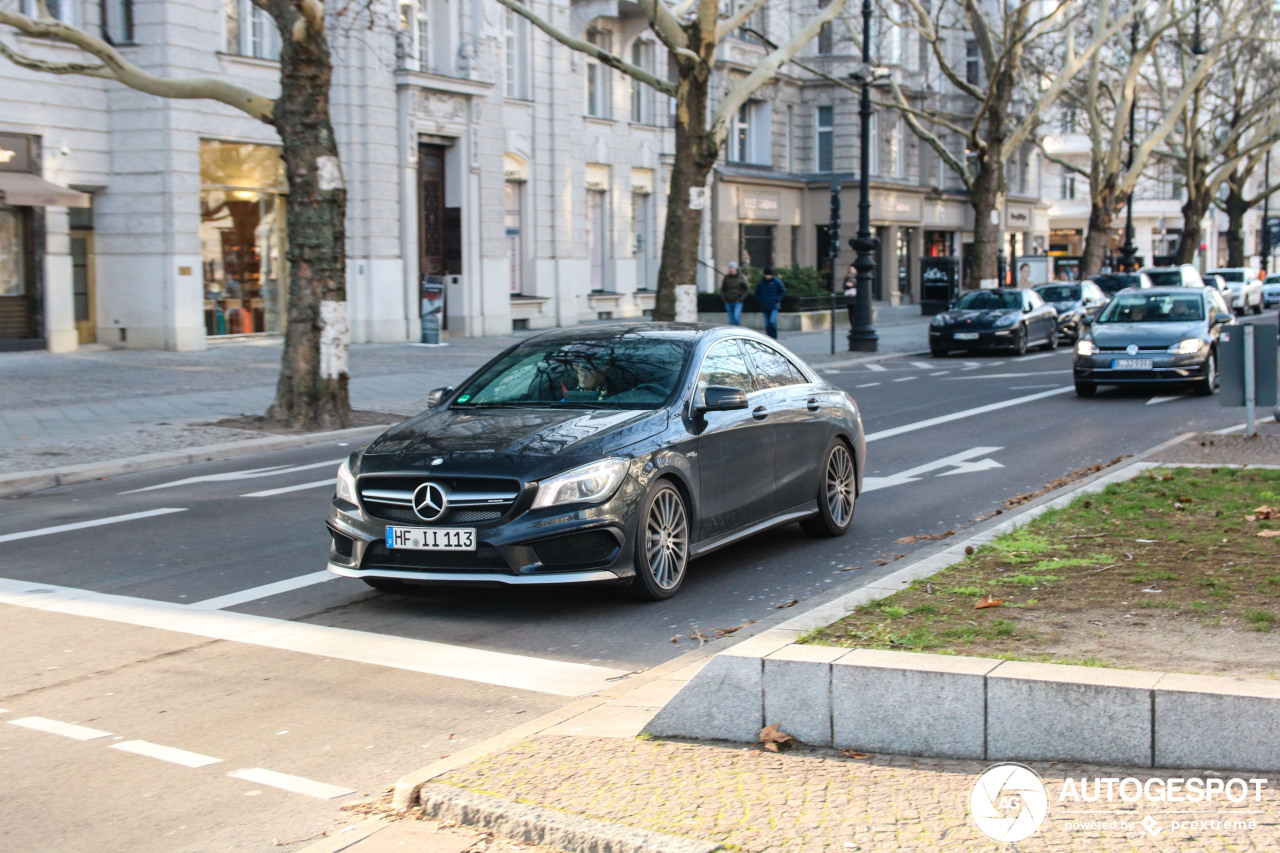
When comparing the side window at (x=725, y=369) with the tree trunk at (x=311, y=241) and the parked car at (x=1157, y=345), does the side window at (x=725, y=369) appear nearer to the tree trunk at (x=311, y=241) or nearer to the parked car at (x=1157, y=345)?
the tree trunk at (x=311, y=241)

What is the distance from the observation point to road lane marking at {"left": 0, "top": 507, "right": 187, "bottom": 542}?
393 inches

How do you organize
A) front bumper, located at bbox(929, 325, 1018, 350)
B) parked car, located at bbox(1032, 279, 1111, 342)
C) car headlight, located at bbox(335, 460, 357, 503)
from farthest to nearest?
parked car, located at bbox(1032, 279, 1111, 342) → front bumper, located at bbox(929, 325, 1018, 350) → car headlight, located at bbox(335, 460, 357, 503)

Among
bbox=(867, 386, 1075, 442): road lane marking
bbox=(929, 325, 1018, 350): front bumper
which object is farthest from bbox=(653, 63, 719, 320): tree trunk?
bbox=(929, 325, 1018, 350): front bumper

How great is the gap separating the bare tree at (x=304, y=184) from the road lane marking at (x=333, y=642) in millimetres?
8141

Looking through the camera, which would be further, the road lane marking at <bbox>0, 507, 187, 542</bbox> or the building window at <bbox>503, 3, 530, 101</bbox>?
the building window at <bbox>503, 3, 530, 101</bbox>

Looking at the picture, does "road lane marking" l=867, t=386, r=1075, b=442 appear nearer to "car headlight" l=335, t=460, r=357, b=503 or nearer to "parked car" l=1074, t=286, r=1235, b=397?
"parked car" l=1074, t=286, r=1235, b=397

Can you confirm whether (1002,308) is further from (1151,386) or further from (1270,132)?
(1270,132)

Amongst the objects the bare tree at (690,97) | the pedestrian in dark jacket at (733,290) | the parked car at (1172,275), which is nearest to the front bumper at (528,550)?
the bare tree at (690,97)

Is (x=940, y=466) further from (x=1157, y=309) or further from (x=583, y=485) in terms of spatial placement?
(x=1157, y=309)

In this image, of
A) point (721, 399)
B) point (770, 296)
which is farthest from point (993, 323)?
point (721, 399)

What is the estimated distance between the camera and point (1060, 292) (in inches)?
1328

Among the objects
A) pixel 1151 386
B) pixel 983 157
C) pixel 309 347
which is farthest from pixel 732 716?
pixel 983 157

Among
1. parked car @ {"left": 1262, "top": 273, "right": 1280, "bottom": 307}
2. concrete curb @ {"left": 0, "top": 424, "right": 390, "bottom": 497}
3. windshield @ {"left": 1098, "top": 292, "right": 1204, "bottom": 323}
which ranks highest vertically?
parked car @ {"left": 1262, "top": 273, "right": 1280, "bottom": 307}

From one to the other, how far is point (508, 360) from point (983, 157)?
2959cm
